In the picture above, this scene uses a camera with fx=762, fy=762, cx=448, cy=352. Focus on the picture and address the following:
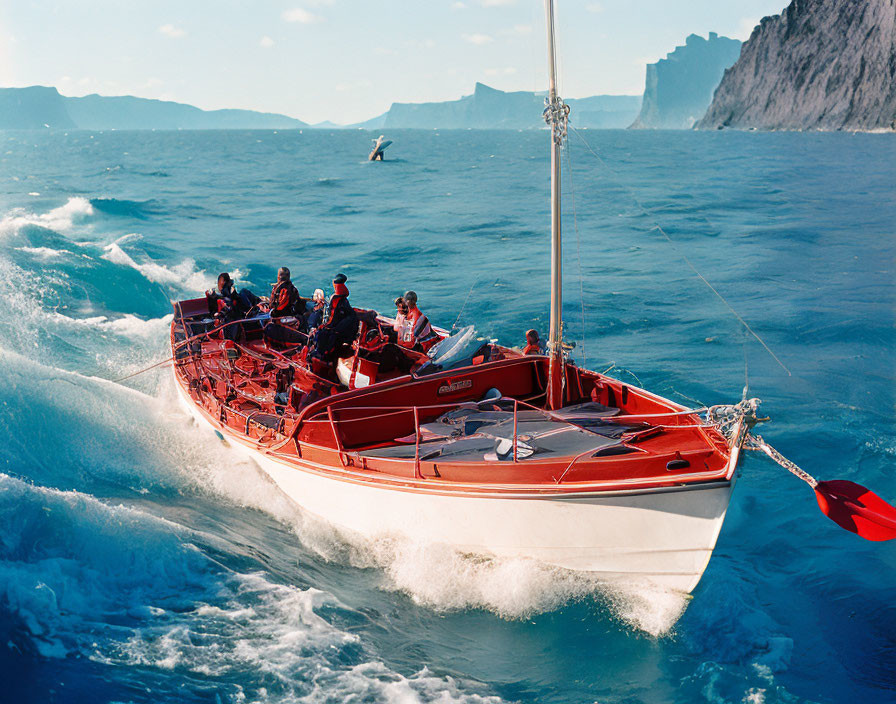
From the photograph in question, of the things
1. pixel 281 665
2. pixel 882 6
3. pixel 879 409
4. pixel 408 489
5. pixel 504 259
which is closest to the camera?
pixel 281 665

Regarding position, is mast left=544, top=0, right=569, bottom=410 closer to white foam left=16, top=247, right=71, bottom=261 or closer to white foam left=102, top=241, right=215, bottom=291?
white foam left=102, top=241, right=215, bottom=291

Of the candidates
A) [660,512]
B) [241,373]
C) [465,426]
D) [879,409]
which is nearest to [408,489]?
[465,426]

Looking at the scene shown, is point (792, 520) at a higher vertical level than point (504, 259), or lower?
lower

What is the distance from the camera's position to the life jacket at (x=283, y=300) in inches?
611

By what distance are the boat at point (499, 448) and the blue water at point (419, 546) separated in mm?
570

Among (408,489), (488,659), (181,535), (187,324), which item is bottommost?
(488,659)

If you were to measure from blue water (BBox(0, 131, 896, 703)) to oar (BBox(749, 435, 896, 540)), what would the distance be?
1.80 meters

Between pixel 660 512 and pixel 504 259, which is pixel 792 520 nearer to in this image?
pixel 660 512

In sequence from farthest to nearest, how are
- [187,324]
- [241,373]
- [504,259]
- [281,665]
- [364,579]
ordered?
[504,259] → [187,324] → [241,373] → [364,579] → [281,665]

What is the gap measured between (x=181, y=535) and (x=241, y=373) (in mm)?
3816

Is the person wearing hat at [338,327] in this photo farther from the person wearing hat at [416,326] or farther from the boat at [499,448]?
the person wearing hat at [416,326]

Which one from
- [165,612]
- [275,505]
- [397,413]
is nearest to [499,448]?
[397,413]

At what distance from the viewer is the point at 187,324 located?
17438 millimetres

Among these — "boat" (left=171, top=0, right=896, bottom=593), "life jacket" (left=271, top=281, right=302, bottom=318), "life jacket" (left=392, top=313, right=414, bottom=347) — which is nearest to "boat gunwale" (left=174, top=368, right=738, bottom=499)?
"boat" (left=171, top=0, right=896, bottom=593)
